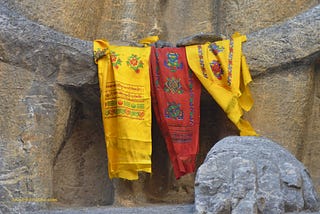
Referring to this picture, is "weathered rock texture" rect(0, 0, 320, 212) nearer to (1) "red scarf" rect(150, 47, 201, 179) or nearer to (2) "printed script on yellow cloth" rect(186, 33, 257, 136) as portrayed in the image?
(2) "printed script on yellow cloth" rect(186, 33, 257, 136)

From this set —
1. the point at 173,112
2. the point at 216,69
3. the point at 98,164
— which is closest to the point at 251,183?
the point at 173,112

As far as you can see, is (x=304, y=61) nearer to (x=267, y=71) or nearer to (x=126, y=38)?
(x=267, y=71)

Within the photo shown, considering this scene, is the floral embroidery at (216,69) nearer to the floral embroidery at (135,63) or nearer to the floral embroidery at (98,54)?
the floral embroidery at (135,63)

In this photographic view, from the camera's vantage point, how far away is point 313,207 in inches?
145

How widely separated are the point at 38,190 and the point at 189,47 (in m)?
1.09

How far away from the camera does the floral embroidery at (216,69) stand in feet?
14.9

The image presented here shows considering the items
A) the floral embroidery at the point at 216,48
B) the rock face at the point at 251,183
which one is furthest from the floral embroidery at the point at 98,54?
the rock face at the point at 251,183

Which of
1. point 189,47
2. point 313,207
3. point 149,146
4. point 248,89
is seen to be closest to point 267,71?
point 248,89

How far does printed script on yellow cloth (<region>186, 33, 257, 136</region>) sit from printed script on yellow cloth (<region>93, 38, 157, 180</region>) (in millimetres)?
279

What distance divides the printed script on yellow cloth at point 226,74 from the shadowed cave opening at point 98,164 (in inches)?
7.6

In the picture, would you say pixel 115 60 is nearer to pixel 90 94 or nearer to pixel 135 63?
pixel 135 63

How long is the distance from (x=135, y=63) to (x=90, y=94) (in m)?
0.33

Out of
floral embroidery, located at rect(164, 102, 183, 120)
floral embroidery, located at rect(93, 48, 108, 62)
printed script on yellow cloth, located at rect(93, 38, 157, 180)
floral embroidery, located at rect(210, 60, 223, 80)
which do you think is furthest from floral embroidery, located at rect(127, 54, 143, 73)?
floral embroidery, located at rect(210, 60, 223, 80)

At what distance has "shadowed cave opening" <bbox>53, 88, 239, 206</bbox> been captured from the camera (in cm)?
478
